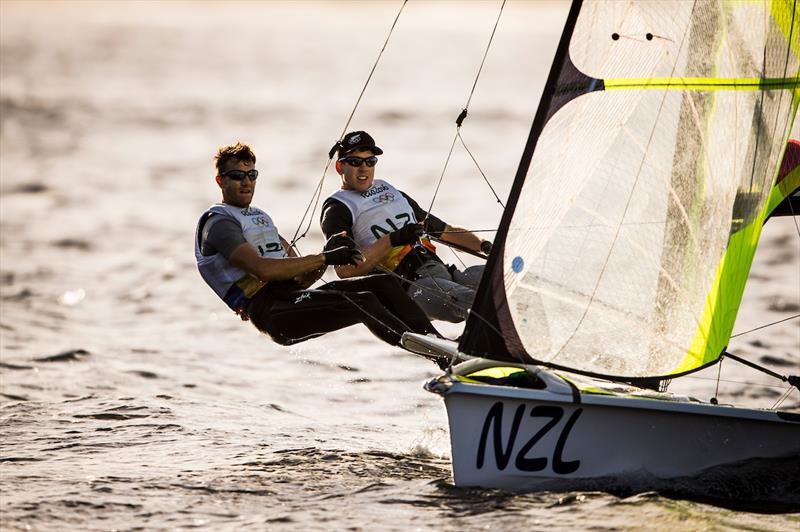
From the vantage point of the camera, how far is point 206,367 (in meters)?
10.2

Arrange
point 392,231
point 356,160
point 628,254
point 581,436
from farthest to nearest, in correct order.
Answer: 1. point 356,160
2. point 392,231
3. point 628,254
4. point 581,436

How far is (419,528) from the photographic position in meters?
5.43

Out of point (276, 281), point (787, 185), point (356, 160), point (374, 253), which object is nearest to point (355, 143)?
point (356, 160)

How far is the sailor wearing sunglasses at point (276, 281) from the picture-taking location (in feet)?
21.3

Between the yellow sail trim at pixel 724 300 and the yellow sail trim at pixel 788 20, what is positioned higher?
the yellow sail trim at pixel 788 20

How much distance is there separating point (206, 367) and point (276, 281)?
3.61m

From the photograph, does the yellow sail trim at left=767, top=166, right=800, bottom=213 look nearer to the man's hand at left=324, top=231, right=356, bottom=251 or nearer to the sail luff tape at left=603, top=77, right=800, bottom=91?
the sail luff tape at left=603, top=77, right=800, bottom=91

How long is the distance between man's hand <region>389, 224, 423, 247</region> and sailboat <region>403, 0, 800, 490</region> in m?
0.55

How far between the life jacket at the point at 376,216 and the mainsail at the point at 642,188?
1.36 metres

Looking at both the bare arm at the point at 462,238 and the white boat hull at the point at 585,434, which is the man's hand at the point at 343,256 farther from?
the bare arm at the point at 462,238

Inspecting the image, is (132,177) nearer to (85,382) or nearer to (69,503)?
(85,382)

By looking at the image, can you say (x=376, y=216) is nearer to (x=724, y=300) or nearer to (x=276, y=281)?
(x=276, y=281)

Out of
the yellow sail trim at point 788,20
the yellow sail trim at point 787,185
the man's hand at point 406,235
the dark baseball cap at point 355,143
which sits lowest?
the man's hand at point 406,235

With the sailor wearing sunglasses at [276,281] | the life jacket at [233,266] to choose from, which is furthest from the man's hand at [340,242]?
the life jacket at [233,266]
